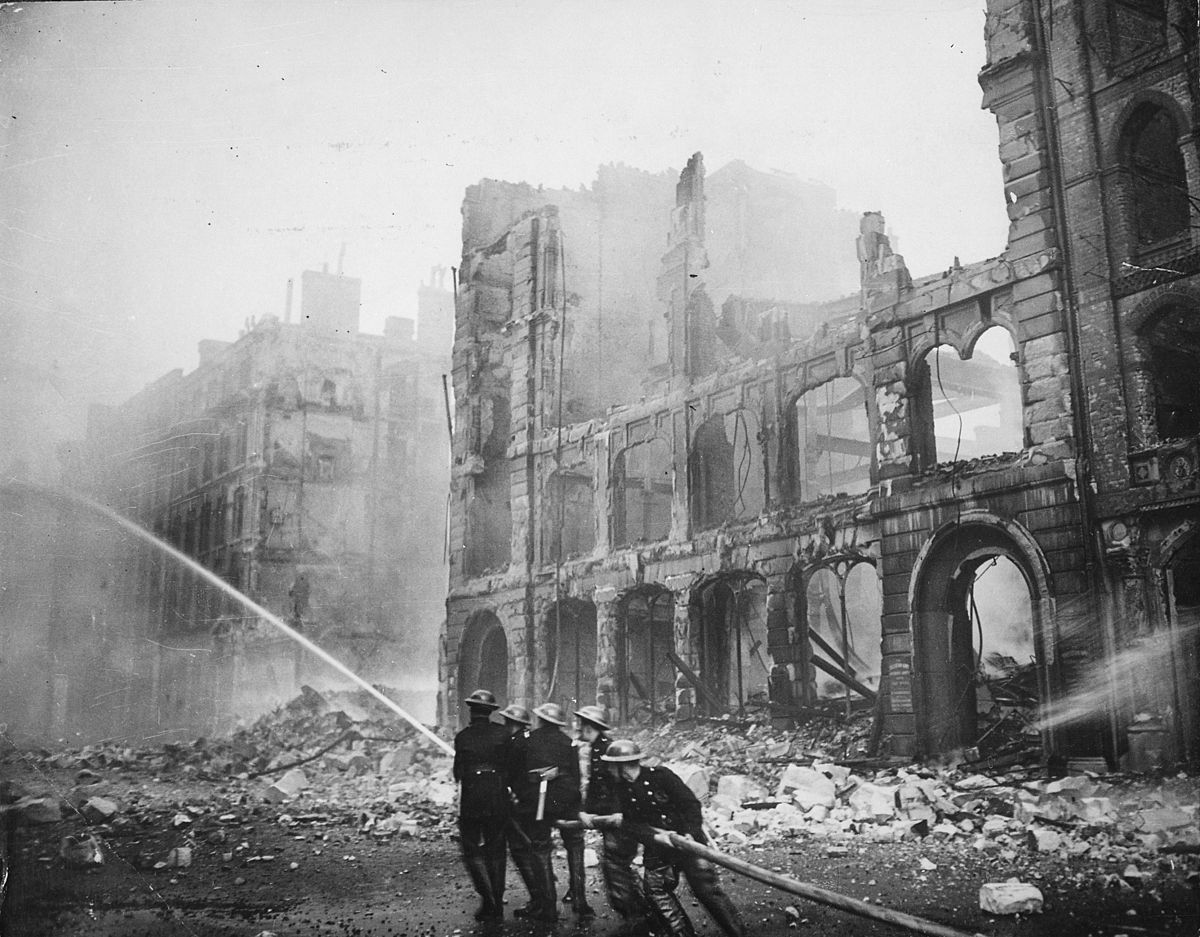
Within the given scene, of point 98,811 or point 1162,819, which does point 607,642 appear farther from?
point 1162,819

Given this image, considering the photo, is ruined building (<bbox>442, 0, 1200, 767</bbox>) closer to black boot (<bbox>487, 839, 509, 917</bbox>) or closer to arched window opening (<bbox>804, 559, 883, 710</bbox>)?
arched window opening (<bbox>804, 559, 883, 710</bbox>)

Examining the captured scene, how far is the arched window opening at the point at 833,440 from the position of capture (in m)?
24.5

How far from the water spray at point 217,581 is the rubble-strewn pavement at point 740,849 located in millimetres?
10801

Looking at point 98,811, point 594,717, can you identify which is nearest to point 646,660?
point 98,811

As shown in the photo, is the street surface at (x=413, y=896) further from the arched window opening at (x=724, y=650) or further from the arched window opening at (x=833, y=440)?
the arched window opening at (x=833, y=440)

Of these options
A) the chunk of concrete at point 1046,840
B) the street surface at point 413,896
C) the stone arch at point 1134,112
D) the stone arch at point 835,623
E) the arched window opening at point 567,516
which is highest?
the stone arch at point 1134,112

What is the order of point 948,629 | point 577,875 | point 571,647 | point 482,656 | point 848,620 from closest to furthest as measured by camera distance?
point 577,875, point 948,629, point 571,647, point 848,620, point 482,656

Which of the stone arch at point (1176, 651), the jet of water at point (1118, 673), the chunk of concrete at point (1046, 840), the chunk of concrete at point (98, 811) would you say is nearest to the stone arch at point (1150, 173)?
the stone arch at point (1176, 651)

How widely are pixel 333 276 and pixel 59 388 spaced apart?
14.1 m

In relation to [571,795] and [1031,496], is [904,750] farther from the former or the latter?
[571,795]

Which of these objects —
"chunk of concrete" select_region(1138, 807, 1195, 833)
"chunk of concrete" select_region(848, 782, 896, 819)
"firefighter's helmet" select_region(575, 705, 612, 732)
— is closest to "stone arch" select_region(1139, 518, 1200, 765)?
"chunk of concrete" select_region(1138, 807, 1195, 833)

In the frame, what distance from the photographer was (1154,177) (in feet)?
44.6

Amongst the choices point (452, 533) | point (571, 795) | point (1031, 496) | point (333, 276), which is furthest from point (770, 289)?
point (571, 795)

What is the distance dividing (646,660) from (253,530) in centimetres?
1529
